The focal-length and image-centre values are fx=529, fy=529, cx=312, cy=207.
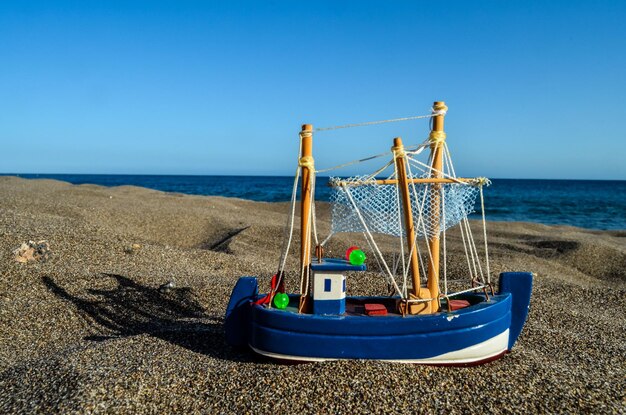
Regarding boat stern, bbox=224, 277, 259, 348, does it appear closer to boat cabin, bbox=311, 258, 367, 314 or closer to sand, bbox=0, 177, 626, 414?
sand, bbox=0, 177, 626, 414

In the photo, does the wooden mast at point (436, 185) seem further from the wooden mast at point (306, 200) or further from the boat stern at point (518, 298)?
the wooden mast at point (306, 200)

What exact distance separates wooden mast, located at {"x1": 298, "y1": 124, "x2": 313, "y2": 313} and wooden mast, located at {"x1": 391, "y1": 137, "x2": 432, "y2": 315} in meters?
1.01

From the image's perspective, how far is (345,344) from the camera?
5836mm

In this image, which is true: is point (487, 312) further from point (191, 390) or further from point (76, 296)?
point (76, 296)

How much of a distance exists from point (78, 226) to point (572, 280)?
12.4m

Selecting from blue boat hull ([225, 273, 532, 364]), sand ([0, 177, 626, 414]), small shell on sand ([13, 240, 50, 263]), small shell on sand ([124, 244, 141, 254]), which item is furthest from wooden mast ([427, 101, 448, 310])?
small shell on sand ([13, 240, 50, 263])

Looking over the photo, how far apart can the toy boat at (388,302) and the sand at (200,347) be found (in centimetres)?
22

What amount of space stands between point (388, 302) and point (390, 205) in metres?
1.27

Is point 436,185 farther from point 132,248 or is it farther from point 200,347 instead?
point 132,248

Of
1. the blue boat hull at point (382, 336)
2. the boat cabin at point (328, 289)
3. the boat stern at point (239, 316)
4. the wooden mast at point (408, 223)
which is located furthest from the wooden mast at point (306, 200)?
the wooden mast at point (408, 223)

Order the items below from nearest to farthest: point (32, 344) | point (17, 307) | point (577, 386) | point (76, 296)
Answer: point (577, 386), point (32, 344), point (17, 307), point (76, 296)

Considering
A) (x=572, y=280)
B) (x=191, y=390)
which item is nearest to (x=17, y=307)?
(x=191, y=390)

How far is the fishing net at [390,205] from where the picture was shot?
21.3 ft

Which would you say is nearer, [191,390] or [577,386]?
[191,390]
